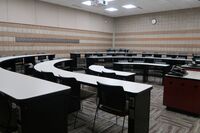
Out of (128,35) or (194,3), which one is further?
(128,35)

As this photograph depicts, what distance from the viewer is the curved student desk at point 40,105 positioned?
4.75ft

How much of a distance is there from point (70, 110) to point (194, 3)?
848cm

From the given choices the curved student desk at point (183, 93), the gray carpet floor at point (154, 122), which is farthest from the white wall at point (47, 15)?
the curved student desk at point (183, 93)

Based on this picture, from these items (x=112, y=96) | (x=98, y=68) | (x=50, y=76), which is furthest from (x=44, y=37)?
(x=112, y=96)

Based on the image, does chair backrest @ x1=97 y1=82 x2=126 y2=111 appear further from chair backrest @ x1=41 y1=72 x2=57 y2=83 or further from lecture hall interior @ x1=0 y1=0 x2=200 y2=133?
chair backrest @ x1=41 y1=72 x2=57 y2=83

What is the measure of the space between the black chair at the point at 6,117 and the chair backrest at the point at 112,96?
114cm

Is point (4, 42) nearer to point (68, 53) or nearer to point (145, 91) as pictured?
point (68, 53)

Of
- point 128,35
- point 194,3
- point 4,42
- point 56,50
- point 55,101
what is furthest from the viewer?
point 128,35

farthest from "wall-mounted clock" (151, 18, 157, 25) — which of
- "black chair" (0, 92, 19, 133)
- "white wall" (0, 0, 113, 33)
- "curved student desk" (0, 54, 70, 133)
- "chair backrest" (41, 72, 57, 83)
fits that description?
"black chair" (0, 92, 19, 133)

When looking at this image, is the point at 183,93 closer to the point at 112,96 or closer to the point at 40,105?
the point at 112,96

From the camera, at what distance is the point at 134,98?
1.96m

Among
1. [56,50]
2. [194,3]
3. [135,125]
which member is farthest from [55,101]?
[194,3]

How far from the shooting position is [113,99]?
2199 mm

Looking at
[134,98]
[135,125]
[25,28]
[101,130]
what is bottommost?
[101,130]
